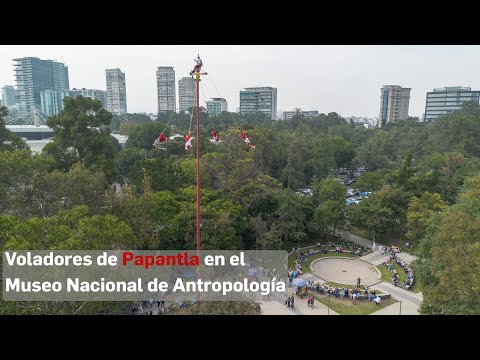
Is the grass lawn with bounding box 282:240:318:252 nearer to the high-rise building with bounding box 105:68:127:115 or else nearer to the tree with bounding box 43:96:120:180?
the tree with bounding box 43:96:120:180

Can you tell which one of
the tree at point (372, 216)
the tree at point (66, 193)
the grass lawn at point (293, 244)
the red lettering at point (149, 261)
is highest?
the tree at point (66, 193)

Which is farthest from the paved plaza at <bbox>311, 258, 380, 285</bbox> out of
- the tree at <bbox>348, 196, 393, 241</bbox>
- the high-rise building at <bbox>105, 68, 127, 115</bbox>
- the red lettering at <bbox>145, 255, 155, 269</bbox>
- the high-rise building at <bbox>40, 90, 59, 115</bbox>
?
the high-rise building at <bbox>105, 68, 127, 115</bbox>

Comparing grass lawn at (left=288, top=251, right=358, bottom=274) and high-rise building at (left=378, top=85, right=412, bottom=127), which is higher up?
high-rise building at (left=378, top=85, right=412, bottom=127)

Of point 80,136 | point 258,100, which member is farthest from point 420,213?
point 258,100

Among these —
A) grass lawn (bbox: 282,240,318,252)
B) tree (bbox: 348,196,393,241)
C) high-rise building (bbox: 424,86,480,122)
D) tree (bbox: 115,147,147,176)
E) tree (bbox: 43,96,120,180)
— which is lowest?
grass lawn (bbox: 282,240,318,252)

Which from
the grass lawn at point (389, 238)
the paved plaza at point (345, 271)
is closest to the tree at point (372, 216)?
the grass lawn at point (389, 238)

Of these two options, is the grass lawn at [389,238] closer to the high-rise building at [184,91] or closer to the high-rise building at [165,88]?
the high-rise building at [184,91]

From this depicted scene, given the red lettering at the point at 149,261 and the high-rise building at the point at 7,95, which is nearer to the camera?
the red lettering at the point at 149,261
